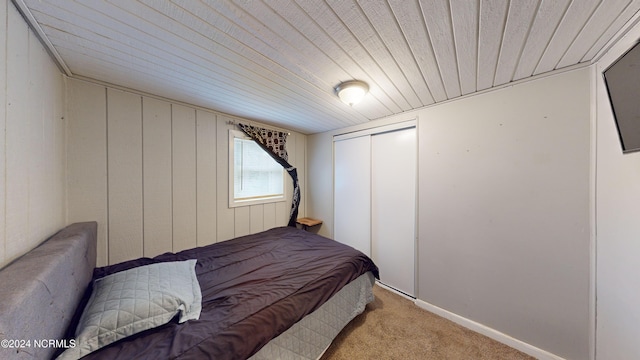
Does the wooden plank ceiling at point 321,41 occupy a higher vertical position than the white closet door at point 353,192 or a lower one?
higher

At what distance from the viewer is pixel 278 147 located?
289 cm

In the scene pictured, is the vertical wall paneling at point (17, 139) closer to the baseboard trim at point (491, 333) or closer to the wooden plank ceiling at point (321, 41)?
the wooden plank ceiling at point (321, 41)

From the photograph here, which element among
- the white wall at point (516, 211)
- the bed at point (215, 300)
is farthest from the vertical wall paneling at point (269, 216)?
the white wall at point (516, 211)

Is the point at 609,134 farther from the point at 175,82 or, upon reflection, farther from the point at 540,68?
the point at 175,82

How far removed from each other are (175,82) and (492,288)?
3239 mm

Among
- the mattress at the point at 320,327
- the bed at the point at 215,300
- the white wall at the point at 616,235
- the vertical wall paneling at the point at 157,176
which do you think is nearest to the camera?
the bed at the point at 215,300

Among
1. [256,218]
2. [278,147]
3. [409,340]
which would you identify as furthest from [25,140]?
[409,340]

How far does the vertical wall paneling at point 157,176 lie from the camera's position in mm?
1828

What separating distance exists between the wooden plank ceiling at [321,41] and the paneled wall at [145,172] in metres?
0.27

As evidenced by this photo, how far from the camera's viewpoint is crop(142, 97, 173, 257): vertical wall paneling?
1.83 metres

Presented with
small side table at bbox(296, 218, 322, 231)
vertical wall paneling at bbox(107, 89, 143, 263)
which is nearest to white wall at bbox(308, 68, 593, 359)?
small side table at bbox(296, 218, 322, 231)

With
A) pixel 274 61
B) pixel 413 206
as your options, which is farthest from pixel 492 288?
pixel 274 61

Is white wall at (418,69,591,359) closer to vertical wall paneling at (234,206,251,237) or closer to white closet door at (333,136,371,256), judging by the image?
white closet door at (333,136,371,256)

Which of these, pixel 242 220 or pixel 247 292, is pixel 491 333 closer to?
pixel 247 292
